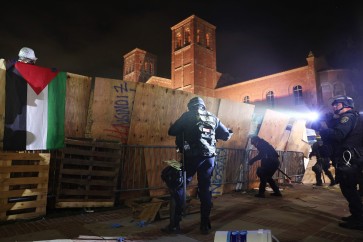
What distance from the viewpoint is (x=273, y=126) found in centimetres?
1045

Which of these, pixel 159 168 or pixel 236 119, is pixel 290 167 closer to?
pixel 236 119

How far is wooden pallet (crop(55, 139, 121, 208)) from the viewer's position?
18.4 ft

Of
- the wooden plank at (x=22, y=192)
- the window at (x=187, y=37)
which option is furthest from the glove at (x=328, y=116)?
the window at (x=187, y=37)

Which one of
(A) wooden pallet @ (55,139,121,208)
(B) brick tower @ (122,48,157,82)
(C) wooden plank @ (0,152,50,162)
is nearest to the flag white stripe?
(C) wooden plank @ (0,152,50,162)

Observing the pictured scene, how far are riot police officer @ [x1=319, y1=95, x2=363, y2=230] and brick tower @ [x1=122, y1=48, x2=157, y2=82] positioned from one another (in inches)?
2611

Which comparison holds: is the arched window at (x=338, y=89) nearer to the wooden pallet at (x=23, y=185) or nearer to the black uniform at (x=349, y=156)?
the black uniform at (x=349, y=156)

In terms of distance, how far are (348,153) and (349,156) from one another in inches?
2.3

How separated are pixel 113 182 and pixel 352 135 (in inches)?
200

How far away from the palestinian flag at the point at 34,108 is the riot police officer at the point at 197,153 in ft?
9.81

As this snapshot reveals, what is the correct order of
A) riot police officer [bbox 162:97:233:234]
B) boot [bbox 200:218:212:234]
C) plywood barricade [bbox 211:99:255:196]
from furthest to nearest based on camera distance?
plywood barricade [bbox 211:99:255:196] < riot police officer [bbox 162:97:233:234] < boot [bbox 200:218:212:234]

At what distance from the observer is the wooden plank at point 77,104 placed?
618cm

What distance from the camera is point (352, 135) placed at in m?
4.76

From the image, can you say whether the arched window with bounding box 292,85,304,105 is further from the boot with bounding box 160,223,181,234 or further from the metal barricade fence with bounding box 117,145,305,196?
the boot with bounding box 160,223,181,234

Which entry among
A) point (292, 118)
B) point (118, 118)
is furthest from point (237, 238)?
point (292, 118)
